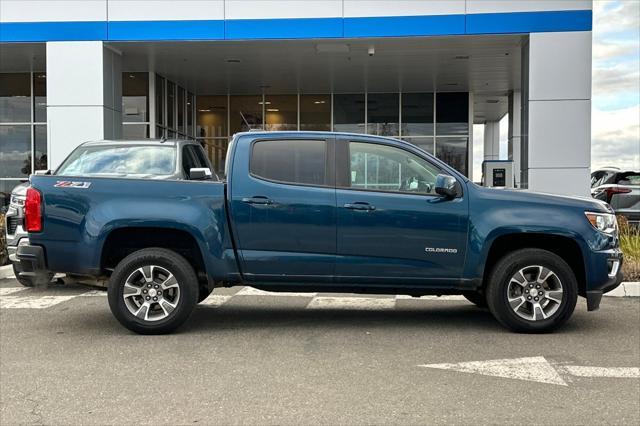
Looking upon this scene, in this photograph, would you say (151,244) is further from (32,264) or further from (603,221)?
(603,221)

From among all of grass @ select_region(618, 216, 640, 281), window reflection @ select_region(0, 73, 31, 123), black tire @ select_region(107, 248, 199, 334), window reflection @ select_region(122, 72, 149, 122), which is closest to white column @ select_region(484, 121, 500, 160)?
window reflection @ select_region(122, 72, 149, 122)

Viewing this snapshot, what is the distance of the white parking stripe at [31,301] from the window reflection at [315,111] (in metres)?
15.9

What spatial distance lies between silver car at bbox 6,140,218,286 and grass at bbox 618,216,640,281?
6.09m

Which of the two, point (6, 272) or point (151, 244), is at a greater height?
point (151, 244)

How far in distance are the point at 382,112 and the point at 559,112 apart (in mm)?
9967

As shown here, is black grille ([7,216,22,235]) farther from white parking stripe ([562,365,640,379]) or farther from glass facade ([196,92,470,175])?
glass facade ([196,92,470,175])

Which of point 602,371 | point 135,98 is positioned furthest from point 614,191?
point 135,98

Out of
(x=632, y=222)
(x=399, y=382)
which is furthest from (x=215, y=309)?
(x=632, y=222)

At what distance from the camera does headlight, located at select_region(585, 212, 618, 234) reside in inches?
260

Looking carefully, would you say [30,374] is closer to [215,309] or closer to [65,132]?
[215,309]

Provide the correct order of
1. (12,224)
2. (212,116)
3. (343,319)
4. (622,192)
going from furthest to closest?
1. (212,116)
2. (622,192)
3. (12,224)
4. (343,319)

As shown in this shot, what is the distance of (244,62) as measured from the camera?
18.0m

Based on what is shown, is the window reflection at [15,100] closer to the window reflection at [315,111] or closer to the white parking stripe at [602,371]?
the window reflection at [315,111]

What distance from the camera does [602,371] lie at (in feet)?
17.8
